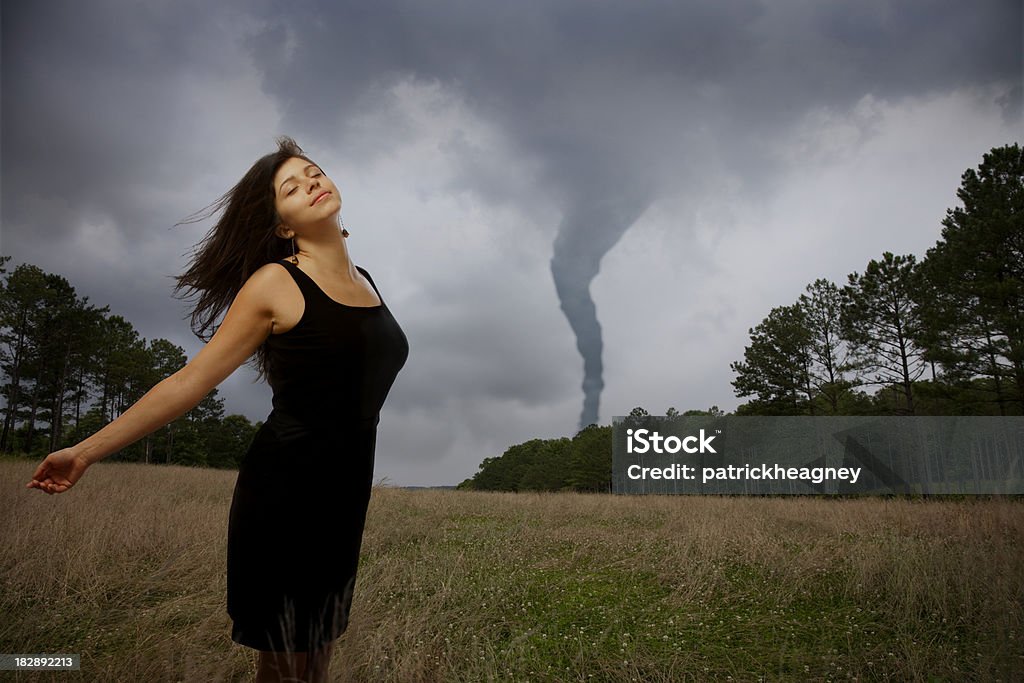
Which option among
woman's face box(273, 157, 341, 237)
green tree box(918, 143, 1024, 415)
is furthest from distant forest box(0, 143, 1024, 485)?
woman's face box(273, 157, 341, 237)

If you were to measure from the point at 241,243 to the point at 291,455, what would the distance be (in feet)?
2.64

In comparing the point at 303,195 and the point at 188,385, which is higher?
the point at 303,195

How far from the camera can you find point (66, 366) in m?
28.6

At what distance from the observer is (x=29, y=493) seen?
774cm

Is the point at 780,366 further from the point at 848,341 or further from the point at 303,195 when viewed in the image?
the point at 303,195

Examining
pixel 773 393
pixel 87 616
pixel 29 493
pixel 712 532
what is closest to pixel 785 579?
pixel 712 532

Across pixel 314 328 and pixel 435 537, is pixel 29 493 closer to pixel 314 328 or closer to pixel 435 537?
pixel 435 537

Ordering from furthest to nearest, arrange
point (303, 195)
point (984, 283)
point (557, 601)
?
1. point (984, 283)
2. point (557, 601)
3. point (303, 195)

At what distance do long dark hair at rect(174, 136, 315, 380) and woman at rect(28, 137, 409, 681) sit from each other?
31 cm

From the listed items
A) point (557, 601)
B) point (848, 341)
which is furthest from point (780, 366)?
point (557, 601)

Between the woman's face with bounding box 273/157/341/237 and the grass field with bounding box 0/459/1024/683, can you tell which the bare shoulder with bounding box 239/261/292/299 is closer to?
the woman's face with bounding box 273/157/341/237

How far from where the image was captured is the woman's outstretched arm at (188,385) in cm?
143

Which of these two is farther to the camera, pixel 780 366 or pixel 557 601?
pixel 780 366

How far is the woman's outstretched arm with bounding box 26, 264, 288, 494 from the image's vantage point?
1428mm
